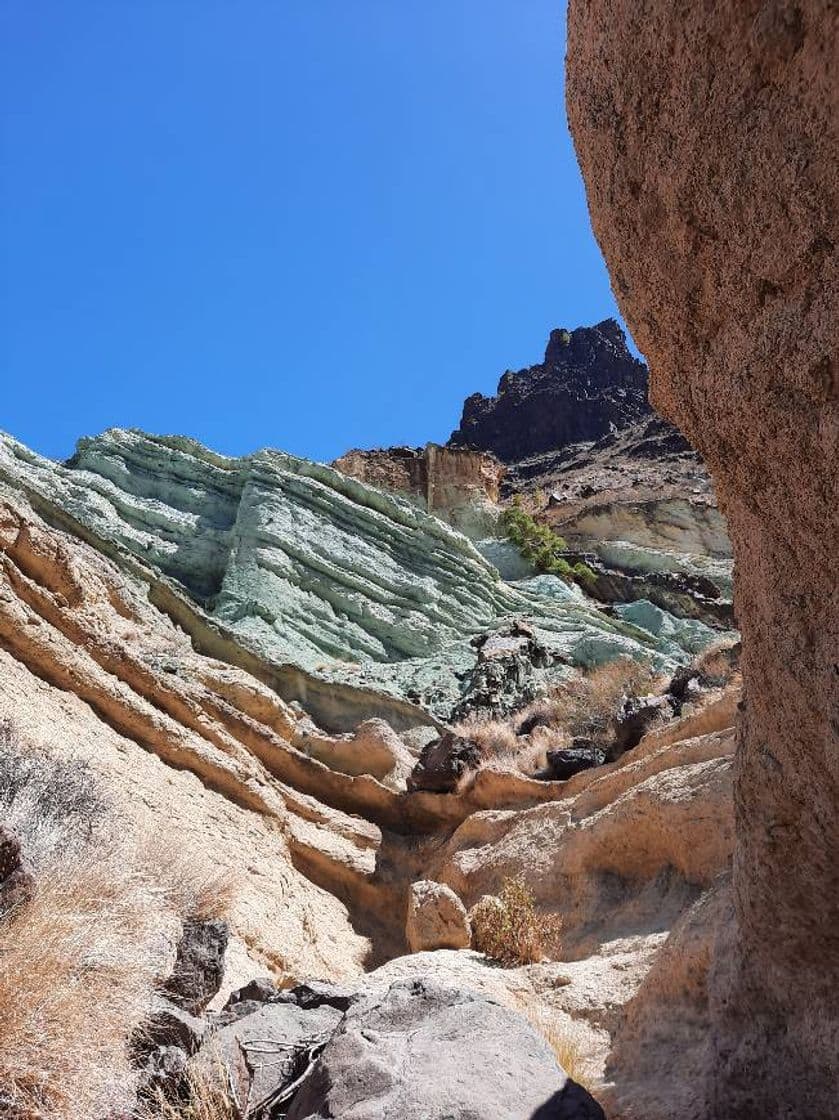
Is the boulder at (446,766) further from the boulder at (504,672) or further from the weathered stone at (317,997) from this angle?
the weathered stone at (317,997)

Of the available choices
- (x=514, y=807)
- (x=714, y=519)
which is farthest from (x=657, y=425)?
(x=514, y=807)

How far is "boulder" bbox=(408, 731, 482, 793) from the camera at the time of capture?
10.3 metres

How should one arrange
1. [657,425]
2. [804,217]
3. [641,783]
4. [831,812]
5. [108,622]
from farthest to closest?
[657,425]
[108,622]
[641,783]
[831,812]
[804,217]

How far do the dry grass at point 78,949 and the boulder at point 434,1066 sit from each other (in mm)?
796

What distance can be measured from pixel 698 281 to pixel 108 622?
1203 cm

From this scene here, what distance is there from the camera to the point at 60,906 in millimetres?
3984

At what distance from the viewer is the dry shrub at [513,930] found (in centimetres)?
625

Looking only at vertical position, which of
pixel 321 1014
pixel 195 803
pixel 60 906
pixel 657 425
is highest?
pixel 657 425

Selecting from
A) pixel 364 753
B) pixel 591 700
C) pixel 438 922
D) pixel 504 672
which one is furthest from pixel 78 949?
pixel 504 672

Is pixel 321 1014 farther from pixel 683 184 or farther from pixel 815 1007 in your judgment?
pixel 683 184

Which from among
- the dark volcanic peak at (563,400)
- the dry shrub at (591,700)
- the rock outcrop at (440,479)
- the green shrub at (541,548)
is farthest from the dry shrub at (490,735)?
the dark volcanic peak at (563,400)

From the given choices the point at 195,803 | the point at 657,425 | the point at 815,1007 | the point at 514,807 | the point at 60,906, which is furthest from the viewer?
the point at 657,425

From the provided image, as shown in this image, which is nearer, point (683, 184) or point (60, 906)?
point (683, 184)

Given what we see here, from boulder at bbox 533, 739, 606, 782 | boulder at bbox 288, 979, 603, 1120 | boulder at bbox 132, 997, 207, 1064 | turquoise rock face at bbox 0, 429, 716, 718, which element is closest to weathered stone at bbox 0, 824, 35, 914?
boulder at bbox 132, 997, 207, 1064
